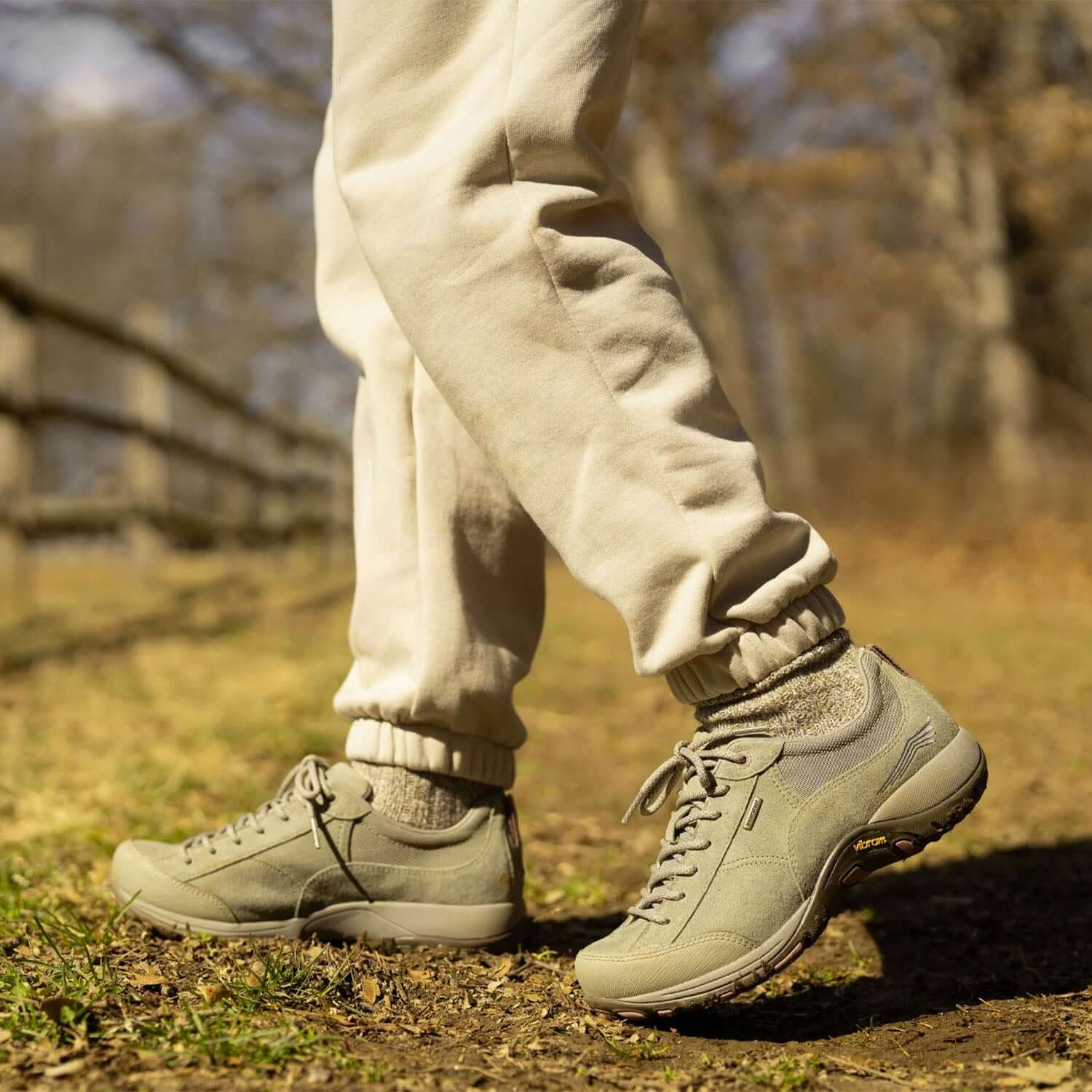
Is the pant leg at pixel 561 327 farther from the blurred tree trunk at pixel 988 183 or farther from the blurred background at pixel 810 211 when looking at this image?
the blurred tree trunk at pixel 988 183

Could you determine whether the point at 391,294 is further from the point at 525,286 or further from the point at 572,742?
the point at 572,742

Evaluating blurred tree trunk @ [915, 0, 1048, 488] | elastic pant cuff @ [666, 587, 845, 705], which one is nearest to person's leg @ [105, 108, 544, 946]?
elastic pant cuff @ [666, 587, 845, 705]

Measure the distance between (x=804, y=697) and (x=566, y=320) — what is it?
0.43m

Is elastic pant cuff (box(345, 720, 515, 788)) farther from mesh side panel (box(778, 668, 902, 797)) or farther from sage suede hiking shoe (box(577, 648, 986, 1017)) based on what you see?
mesh side panel (box(778, 668, 902, 797))

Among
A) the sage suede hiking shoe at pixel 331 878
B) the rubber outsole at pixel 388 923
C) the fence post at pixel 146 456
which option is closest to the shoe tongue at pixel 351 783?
the sage suede hiking shoe at pixel 331 878

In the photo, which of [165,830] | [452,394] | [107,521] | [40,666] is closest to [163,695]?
[40,666]

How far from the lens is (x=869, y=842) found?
3.69 ft

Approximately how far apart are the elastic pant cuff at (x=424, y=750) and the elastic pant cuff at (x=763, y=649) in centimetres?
29

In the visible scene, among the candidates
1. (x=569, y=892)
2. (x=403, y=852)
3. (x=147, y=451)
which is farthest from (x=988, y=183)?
(x=403, y=852)

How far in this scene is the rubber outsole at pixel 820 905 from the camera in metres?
1.08

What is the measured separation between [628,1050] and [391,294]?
2.45 feet

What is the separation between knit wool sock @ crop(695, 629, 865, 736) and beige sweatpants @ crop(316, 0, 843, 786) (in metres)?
0.02

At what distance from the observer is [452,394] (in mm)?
1149

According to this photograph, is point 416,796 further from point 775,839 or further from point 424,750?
point 775,839
